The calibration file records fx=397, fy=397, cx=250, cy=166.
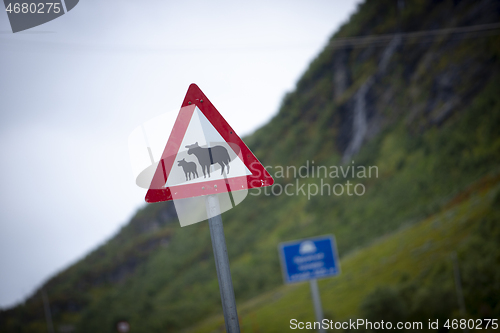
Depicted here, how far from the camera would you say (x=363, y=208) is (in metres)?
35.9

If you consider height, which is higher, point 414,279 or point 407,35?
point 407,35

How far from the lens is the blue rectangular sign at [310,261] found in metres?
6.62

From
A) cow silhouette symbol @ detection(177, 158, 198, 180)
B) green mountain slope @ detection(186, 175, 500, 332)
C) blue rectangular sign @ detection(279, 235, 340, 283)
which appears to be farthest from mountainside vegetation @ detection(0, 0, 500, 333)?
cow silhouette symbol @ detection(177, 158, 198, 180)

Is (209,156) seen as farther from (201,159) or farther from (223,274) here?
(223,274)

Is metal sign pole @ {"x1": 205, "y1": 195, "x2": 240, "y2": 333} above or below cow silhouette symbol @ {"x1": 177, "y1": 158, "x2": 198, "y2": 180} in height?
below

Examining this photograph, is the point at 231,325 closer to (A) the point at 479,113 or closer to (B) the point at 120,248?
(A) the point at 479,113

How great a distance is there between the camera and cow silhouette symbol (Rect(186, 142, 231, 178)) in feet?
6.91

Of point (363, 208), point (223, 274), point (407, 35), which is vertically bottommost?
point (223, 274)

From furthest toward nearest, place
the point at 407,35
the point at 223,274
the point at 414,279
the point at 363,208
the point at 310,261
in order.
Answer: the point at 407,35, the point at 363,208, the point at 414,279, the point at 310,261, the point at 223,274

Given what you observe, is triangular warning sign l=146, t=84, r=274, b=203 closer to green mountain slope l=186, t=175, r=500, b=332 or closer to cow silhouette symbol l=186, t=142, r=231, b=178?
cow silhouette symbol l=186, t=142, r=231, b=178

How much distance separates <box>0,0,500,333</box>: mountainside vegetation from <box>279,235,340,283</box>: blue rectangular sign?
944cm

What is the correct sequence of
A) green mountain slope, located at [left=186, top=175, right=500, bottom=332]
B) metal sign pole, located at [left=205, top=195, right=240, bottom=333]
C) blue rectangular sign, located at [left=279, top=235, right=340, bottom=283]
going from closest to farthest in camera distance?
metal sign pole, located at [left=205, top=195, right=240, bottom=333] < blue rectangular sign, located at [left=279, top=235, right=340, bottom=283] < green mountain slope, located at [left=186, top=175, right=500, bottom=332]

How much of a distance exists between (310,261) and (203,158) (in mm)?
5003

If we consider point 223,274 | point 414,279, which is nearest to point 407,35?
point 414,279
